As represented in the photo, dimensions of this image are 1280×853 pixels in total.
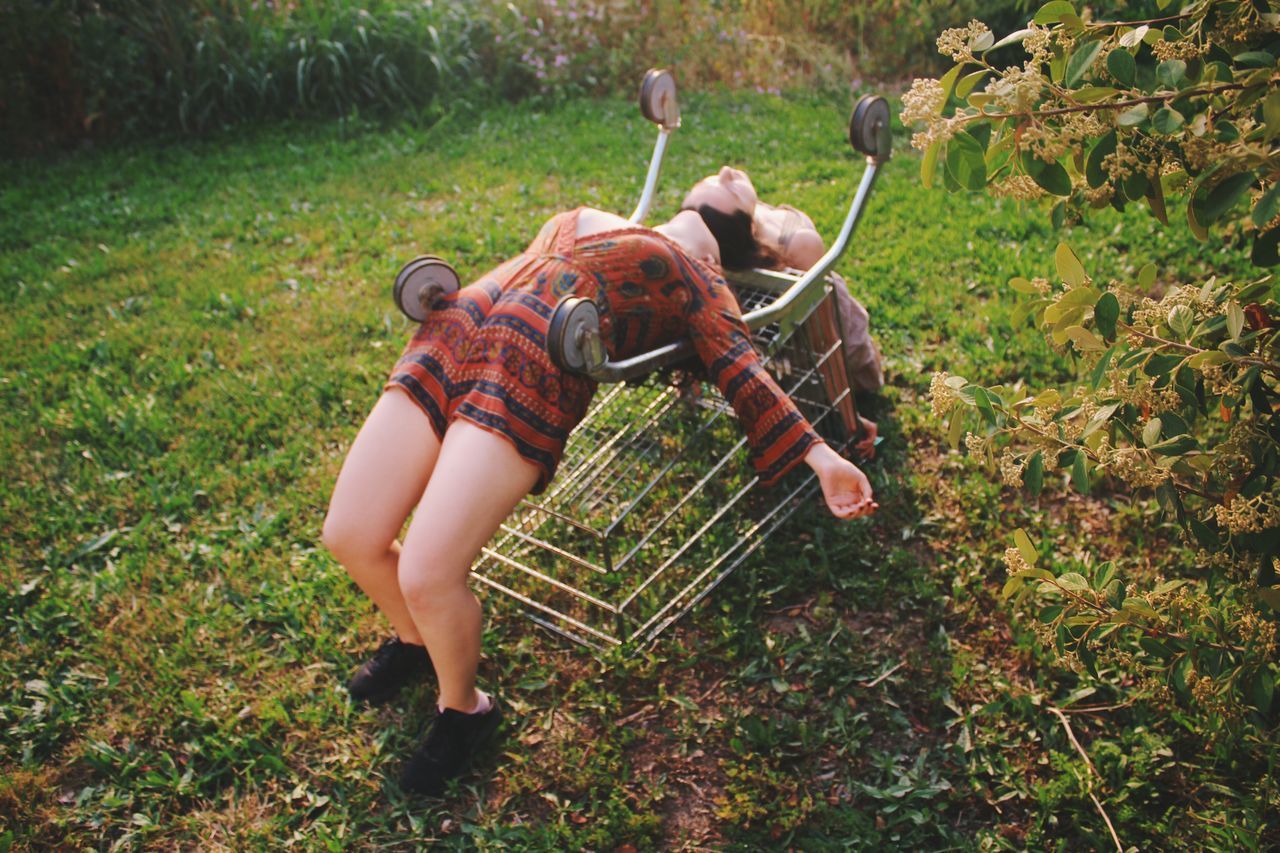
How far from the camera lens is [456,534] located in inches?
94.7

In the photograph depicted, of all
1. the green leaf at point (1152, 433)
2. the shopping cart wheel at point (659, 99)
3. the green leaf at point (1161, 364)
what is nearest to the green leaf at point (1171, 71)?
the green leaf at point (1161, 364)

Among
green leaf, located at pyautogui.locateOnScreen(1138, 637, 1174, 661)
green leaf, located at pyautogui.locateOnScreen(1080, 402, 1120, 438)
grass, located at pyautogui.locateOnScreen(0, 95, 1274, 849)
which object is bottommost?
grass, located at pyautogui.locateOnScreen(0, 95, 1274, 849)

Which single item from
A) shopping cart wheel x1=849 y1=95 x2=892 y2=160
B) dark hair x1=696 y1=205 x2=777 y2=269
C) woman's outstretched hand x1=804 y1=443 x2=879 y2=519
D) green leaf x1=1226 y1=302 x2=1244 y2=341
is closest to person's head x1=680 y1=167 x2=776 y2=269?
dark hair x1=696 y1=205 x2=777 y2=269

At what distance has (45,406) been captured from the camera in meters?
4.21

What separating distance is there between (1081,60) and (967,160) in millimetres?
201

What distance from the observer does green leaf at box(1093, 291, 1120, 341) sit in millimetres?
1544

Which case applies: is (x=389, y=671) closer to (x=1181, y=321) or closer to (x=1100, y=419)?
(x=1100, y=419)

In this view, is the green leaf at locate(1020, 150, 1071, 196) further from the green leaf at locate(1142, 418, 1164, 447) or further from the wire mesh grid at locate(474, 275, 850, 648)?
the wire mesh grid at locate(474, 275, 850, 648)

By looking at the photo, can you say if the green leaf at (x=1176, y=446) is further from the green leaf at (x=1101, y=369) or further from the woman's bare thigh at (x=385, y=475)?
the woman's bare thigh at (x=385, y=475)

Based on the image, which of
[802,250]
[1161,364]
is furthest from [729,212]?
[1161,364]

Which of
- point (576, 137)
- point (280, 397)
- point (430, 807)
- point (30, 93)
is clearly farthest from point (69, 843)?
point (30, 93)

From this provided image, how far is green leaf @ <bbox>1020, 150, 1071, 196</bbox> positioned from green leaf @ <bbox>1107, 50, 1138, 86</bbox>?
14 centimetres

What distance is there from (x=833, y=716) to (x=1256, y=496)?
4.56ft

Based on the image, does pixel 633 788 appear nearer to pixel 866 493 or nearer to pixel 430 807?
pixel 430 807
